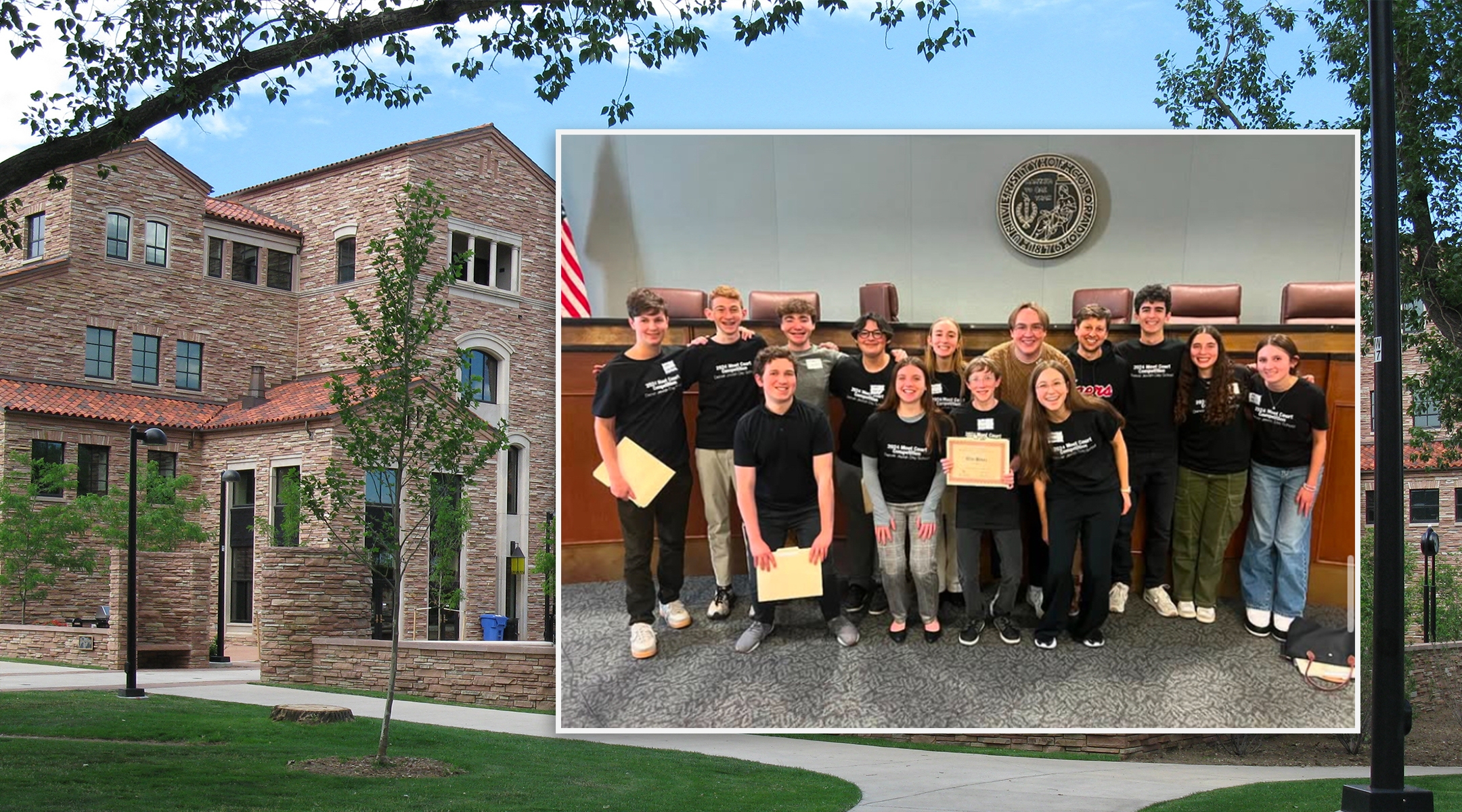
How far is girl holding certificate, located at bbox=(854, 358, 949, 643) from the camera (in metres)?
8.38

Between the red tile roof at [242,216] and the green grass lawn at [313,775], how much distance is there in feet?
91.8

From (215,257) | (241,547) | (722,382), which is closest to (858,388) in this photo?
(722,382)

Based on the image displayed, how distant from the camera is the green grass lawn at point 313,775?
11.9 meters

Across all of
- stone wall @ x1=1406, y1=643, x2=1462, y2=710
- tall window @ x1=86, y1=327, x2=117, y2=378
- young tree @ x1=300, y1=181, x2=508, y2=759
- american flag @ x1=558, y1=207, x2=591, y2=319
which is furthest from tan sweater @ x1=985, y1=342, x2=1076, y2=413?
tall window @ x1=86, y1=327, x2=117, y2=378

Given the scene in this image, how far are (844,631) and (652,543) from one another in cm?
134

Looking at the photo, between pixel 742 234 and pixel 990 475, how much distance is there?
2.16 m

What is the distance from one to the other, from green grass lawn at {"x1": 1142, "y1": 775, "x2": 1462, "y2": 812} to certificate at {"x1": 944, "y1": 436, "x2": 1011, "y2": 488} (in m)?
6.49

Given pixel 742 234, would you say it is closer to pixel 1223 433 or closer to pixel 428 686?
pixel 1223 433

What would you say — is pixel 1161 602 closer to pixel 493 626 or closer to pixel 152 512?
pixel 493 626

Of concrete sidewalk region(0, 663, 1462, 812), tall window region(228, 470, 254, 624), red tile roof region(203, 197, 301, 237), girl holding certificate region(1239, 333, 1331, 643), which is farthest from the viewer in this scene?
red tile roof region(203, 197, 301, 237)

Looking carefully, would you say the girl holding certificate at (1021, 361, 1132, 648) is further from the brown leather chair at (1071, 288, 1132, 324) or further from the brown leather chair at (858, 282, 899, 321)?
the brown leather chair at (858, 282, 899, 321)

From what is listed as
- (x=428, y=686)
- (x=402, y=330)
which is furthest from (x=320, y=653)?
(x=402, y=330)

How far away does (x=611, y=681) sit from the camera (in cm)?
848

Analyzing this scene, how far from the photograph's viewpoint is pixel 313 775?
13.5 m
